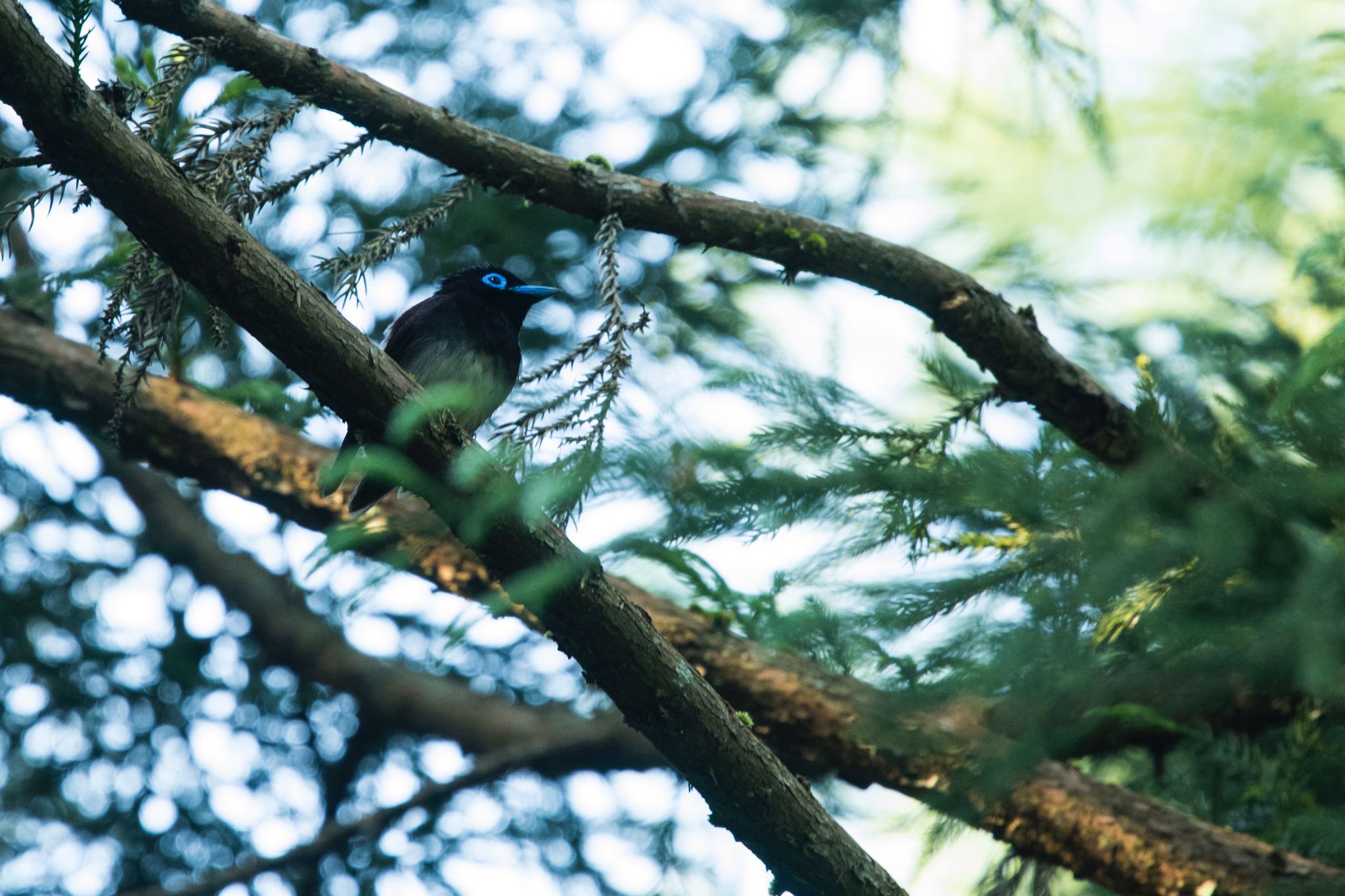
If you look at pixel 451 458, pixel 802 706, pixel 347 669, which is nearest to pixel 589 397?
pixel 451 458

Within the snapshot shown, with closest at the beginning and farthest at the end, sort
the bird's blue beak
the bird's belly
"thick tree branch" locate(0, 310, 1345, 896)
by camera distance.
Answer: "thick tree branch" locate(0, 310, 1345, 896)
the bird's belly
the bird's blue beak

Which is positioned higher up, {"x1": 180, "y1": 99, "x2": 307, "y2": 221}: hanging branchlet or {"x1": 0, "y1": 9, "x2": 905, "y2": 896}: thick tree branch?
{"x1": 180, "y1": 99, "x2": 307, "y2": 221}: hanging branchlet

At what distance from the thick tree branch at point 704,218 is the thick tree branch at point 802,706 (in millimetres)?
1180

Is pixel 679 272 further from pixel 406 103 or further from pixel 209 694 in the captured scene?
pixel 209 694

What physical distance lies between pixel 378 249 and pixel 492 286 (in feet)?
6.90

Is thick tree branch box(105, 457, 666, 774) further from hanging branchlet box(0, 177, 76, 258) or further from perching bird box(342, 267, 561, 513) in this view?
hanging branchlet box(0, 177, 76, 258)

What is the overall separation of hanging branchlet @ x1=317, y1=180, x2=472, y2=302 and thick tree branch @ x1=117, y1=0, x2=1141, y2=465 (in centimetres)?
20

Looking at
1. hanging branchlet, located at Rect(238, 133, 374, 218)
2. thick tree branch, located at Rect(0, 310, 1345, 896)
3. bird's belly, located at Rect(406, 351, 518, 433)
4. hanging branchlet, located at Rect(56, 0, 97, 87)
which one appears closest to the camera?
hanging branchlet, located at Rect(56, 0, 97, 87)

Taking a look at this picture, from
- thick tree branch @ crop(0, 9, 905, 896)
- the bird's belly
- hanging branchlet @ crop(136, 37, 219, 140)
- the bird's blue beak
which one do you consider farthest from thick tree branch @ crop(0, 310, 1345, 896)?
hanging branchlet @ crop(136, 37, 219, 140)

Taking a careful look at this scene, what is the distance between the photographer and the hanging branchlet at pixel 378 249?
9.75 feet

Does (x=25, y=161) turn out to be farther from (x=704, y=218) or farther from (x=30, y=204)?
(x=704, y=218)

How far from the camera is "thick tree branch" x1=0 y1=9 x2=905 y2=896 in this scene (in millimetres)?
2303

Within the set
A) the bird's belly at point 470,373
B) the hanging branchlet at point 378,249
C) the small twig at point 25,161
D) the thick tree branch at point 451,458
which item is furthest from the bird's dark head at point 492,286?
the small twig at point 25,161

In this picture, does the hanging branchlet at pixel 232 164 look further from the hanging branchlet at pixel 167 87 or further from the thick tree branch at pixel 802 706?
the thick tree branch at pixel 802 706
